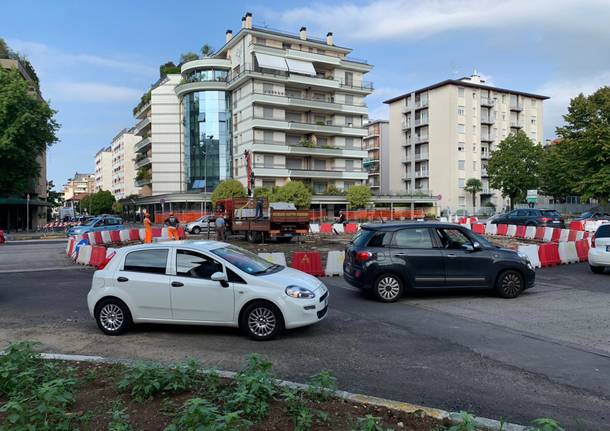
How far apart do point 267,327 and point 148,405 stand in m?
3.14

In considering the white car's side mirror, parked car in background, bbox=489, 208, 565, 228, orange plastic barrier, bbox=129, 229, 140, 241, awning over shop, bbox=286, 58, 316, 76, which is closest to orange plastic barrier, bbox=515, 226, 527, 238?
parked car in background, bbox=489, 208, 565, 228

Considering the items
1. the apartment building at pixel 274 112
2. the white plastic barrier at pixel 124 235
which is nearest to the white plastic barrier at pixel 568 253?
the white plastic barrier at pixel 124 235

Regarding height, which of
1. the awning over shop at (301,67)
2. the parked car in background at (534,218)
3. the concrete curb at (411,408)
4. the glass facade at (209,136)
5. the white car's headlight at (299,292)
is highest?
the awning over shop at (301,67)

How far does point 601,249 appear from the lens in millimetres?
14047

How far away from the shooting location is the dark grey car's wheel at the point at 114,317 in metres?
7.95

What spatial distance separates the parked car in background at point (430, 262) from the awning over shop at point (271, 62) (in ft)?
181

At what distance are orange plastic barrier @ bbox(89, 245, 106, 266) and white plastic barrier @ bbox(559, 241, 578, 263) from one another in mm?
16472

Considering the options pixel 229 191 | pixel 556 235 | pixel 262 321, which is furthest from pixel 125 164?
pixel 262 321

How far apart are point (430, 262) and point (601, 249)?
22.5 feet

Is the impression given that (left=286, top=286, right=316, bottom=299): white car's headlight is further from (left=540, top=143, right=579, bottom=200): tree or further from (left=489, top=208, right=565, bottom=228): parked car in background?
(left=540, top=143, right=579, bottom=200): tree

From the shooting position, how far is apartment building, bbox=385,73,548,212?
254 ft

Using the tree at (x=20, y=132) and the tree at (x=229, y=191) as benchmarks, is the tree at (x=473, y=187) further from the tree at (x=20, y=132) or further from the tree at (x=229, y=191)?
the tree at (x=20, y=132)

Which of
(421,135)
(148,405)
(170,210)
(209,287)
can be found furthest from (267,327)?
(421,135)

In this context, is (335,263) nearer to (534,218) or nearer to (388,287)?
(388,287)
